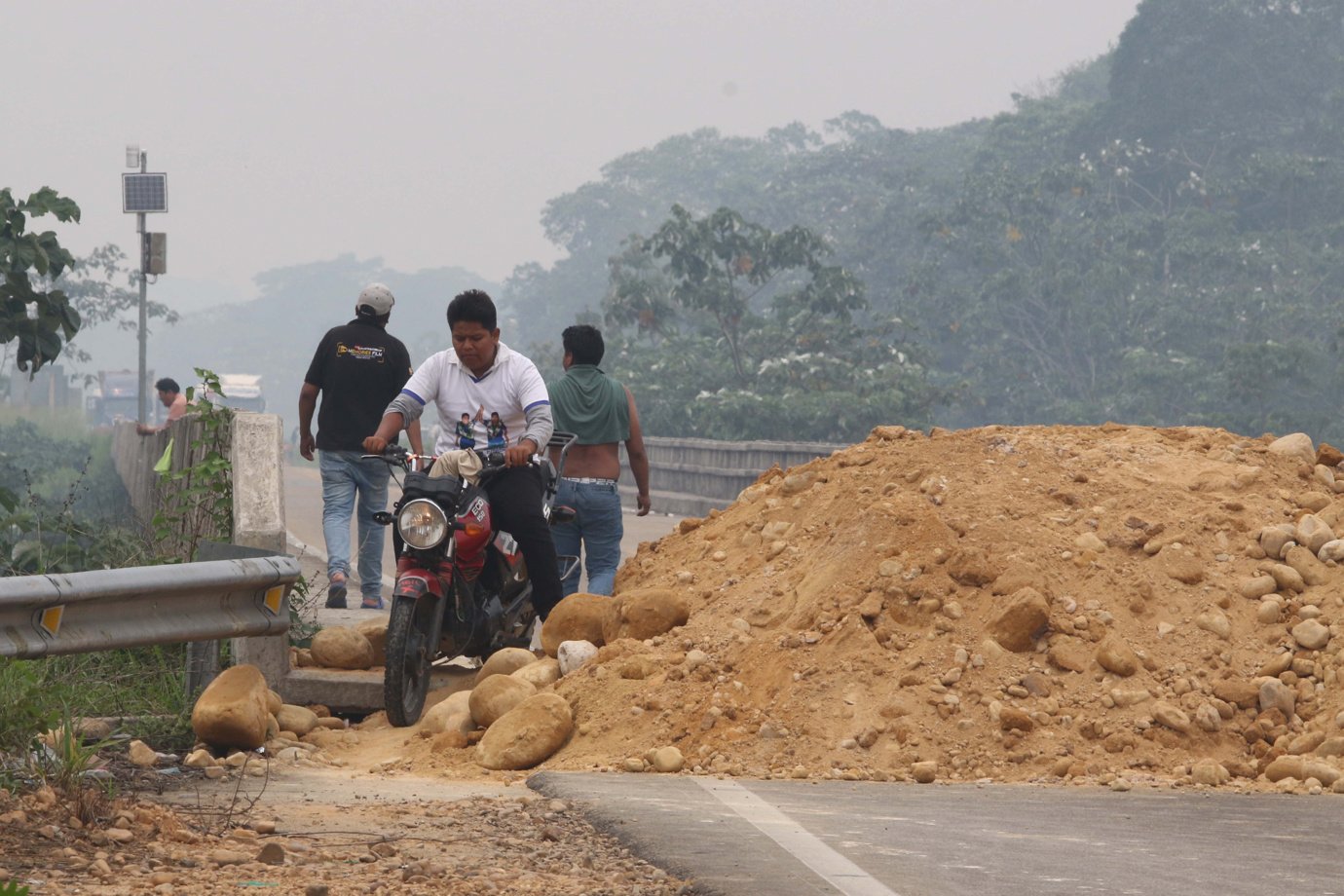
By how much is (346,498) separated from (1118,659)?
491 cm

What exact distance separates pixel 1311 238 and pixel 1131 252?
4.19m

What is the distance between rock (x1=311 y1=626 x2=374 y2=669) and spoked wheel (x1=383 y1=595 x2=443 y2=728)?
2.54 ft

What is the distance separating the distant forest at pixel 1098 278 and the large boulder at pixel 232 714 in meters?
28.0

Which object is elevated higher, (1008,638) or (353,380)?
(353,380)

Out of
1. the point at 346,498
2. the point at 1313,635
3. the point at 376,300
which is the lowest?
the point at 1313,635

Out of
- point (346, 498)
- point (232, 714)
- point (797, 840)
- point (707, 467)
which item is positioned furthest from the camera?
point (707, 467)

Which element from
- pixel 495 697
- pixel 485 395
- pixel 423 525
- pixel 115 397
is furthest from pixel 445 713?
pixel 115 397

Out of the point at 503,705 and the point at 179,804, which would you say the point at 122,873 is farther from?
the point at 503,705

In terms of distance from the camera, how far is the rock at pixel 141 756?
6.27m

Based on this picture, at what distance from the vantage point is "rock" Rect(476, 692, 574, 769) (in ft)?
22.4

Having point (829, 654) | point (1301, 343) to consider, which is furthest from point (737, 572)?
point (1301, 343)

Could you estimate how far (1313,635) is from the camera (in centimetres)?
728

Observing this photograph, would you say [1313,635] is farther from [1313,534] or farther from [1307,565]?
[1313,534]

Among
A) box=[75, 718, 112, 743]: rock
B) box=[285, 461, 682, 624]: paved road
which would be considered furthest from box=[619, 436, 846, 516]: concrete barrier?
box=[75, 718, 112, 743]: rock
